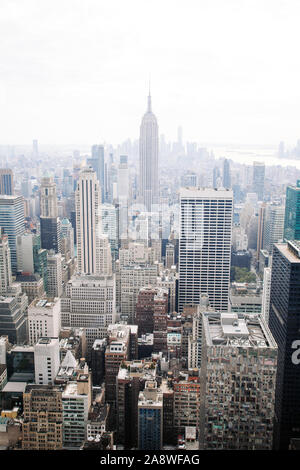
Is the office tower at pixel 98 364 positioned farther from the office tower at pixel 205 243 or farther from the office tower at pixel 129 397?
the office tower at pixel 205 243

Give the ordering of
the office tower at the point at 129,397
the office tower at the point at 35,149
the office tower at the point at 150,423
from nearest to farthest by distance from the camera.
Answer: the office tower at the point at 150,423
the office tower at the point at 129,397
the office tower at the point at 35,149

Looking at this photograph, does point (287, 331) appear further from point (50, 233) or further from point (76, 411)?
point (50, 233)

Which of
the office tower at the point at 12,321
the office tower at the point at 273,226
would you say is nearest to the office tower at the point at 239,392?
the office tower at the point at 12,321

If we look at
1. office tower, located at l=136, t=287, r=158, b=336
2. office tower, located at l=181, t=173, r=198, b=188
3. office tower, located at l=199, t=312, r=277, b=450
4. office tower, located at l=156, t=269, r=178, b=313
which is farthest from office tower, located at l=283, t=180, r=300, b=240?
office tower, located at l=199, t=312, r=277, b=450

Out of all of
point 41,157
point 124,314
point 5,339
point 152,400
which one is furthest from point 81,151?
point 152,400

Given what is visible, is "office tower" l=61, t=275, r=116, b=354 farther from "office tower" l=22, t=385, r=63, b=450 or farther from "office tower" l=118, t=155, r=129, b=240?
"office tower" l=22, t=385, r=63, b=450

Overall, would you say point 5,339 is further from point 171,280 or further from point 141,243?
point 141,243
